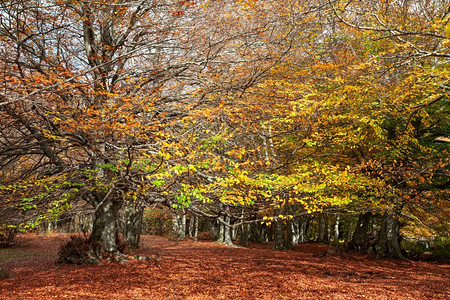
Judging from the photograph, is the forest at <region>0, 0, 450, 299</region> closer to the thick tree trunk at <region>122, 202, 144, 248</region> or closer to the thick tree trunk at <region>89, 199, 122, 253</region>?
the thick tree trunk at <region>89, 199, 122, 253</region>

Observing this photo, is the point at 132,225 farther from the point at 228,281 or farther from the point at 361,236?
the point at 361,236

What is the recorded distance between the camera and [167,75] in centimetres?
851

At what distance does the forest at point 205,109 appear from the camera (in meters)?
6.62

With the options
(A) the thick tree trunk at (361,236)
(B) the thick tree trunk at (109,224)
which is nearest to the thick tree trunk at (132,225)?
(B) the thick tree trunk at (109,224)

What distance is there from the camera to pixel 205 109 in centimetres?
704

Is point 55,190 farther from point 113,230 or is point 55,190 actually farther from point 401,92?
point 401,92

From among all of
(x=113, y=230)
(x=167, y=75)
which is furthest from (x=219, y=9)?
(x=113, y=230)

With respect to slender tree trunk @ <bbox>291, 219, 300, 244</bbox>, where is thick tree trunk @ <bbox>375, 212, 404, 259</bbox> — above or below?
above

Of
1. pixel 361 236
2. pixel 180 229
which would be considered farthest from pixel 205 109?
pixel 180 229

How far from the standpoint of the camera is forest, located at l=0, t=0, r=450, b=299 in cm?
662

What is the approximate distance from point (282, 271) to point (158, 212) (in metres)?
23.7

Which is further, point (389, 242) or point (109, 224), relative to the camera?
point (389, 242)

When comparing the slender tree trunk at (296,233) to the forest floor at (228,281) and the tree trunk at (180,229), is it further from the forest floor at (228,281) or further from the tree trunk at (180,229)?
the forest floor at (228,281)

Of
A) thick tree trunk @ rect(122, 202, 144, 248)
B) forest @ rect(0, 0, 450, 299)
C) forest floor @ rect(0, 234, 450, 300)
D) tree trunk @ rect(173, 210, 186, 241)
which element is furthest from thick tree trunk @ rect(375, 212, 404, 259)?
tree trunk @ rect(173, 210, 186, 241)
